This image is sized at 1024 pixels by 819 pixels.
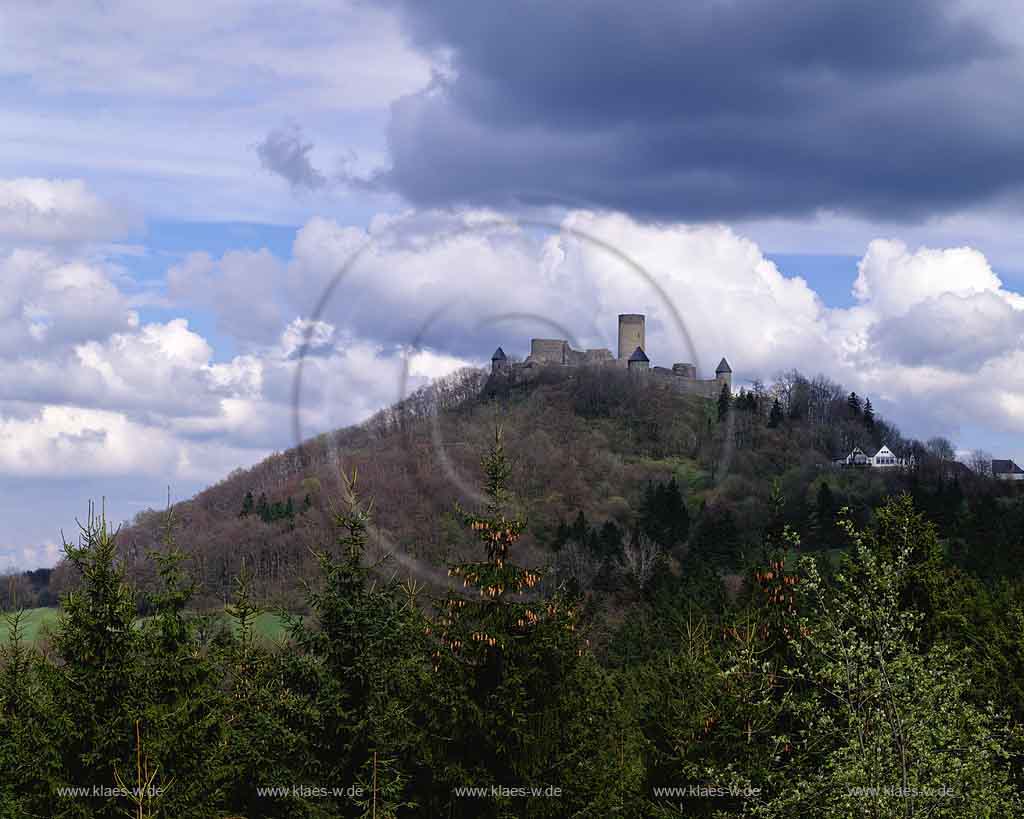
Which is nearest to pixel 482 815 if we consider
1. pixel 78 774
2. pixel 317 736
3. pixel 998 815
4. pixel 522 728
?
pixel 522 728

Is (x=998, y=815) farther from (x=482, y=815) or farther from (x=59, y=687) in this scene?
(x=59, y=687)

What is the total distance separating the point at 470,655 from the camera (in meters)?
27.1

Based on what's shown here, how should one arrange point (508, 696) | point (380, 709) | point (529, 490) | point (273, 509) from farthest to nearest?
point (273, 509) → point (529, 490) → point (508, 696) → point (380, 709)

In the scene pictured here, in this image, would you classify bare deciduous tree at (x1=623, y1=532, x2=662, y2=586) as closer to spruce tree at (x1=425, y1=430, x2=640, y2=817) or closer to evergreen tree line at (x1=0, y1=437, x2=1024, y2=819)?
evergreen tree line at (x1=0, y1=437, x2=1024, y2=819)

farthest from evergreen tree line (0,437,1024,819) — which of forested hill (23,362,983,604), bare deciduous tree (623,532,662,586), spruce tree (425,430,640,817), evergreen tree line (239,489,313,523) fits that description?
evergreen tree line (239,489,313,523)

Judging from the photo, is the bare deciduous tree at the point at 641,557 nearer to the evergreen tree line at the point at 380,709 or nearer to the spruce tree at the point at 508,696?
the evergreen tree line at the point at 380,709

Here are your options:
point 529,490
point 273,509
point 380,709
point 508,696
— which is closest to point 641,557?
point 529,490

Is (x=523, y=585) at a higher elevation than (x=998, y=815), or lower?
higher

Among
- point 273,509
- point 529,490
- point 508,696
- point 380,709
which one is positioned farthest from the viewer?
point 273,509

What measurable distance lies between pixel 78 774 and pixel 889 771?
1806 cm

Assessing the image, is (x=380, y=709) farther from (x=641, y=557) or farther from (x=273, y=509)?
(x=273, y=509)

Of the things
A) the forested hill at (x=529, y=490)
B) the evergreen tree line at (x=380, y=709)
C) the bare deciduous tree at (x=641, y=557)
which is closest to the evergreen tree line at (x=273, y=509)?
the forested hill at (x=529, y=490)

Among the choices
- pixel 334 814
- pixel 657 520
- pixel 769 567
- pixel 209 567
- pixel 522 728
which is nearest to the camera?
pixel 334 814

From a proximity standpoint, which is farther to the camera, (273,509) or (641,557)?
(273,509)
